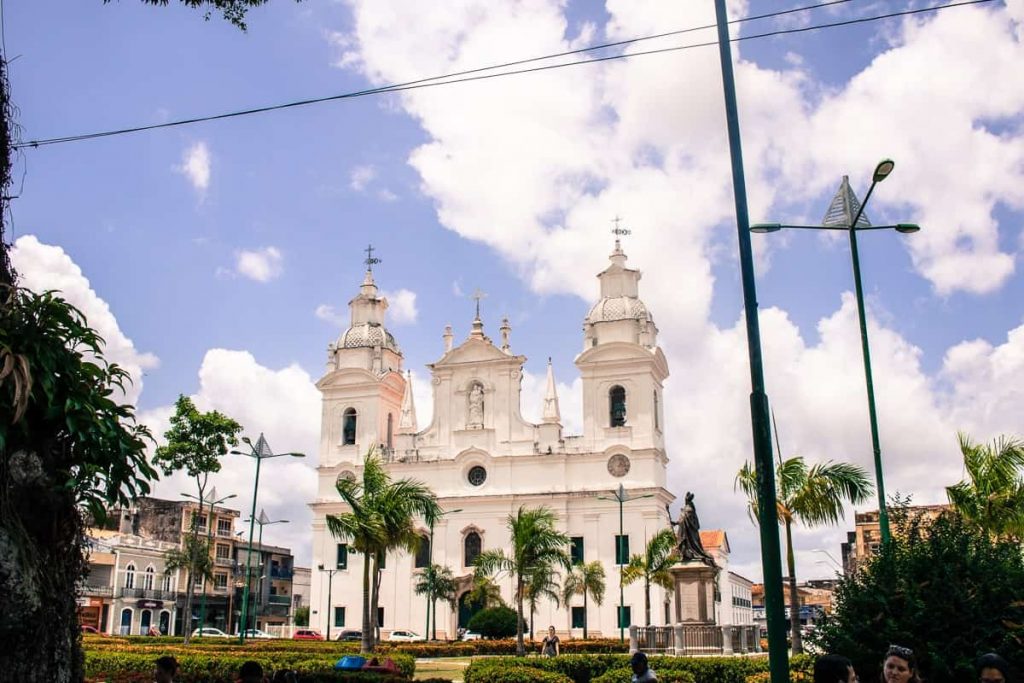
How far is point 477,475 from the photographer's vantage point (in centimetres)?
5688

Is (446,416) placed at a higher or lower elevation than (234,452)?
higher

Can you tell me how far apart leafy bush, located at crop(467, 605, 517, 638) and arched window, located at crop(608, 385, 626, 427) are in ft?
43.0

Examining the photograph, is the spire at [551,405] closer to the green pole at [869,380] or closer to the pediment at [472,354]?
the pediment at [472,354]

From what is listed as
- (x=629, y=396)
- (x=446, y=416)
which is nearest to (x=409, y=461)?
(x=446, y=416)

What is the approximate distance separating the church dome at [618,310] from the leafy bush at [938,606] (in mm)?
43248

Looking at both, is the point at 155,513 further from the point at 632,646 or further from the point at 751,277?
the point at 751,277

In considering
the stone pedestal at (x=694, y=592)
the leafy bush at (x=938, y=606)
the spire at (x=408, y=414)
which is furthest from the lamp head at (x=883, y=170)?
the spire at (x=408, y=414)

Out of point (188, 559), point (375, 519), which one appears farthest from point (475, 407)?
point (375, 519)

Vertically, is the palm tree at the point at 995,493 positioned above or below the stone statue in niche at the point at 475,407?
below

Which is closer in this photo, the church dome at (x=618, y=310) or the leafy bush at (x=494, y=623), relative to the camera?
the leafy bush at (x=494, y=623)

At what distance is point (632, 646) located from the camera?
2972 centimetres

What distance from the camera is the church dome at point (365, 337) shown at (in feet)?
201

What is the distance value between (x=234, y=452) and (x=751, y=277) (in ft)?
105

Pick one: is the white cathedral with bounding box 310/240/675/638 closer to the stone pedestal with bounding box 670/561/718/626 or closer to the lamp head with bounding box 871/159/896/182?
the stone pedestal with bounding box 670/561/718/626
